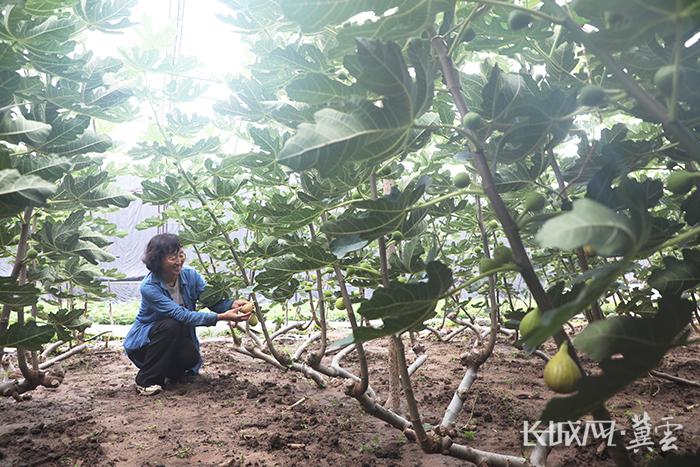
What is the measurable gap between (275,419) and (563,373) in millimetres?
1681

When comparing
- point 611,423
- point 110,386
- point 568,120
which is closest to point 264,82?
point 568,120

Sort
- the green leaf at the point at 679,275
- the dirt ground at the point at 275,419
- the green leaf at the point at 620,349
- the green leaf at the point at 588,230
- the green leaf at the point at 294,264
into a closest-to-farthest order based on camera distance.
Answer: the green leaf at the point at 588,230
the green leaf at the point at 620,349
the green leaf at the point at 679,275
the green leaf at the point at 294,264
the dirt ground at the point at 275,419

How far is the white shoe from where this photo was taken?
111 inches

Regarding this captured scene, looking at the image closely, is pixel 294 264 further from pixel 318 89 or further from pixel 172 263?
pixel 172 263

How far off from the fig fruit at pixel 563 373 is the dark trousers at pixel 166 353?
2.77 m

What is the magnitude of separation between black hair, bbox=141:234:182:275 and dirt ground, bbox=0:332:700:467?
0.77m

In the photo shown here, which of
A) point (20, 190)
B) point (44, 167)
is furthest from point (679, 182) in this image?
point (44, 167)

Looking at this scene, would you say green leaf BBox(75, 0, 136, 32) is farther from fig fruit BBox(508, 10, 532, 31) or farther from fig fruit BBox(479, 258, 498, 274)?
fig fruit BBox(479, 258, 498, 274)

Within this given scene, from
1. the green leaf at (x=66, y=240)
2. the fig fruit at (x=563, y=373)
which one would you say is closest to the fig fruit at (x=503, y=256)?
the fig fruit at (x=563, y=373)

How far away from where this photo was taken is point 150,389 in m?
2.94

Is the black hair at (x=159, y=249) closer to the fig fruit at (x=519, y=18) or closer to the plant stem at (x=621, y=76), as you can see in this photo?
the fig fruit at (x=519, y=18)

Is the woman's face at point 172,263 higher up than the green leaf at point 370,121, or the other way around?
the green leaf at point 370,121

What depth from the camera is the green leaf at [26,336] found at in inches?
45.4

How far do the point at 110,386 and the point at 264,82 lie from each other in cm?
254
